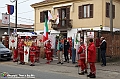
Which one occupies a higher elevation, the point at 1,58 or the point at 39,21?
the point at 39,21

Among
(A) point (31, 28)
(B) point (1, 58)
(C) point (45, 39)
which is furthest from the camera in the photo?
(A) point (31, 28)

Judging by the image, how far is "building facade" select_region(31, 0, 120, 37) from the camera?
89.5ft

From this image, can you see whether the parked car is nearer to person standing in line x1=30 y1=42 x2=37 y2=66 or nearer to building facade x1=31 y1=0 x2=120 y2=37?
person standing in line x1=30 y1=42 x2=37 y2=66

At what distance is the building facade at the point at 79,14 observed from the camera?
27281 millimetres

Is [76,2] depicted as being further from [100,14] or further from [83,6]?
[100,14]

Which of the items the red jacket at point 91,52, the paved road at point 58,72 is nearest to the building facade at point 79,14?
the paved road at point 58,72

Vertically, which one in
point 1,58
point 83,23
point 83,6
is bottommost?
point 1,58

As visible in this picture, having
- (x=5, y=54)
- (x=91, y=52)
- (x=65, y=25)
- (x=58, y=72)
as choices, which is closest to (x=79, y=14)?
(x=65, y=25)

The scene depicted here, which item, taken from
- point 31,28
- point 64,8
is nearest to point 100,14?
point 64,8

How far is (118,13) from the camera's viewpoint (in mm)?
29328

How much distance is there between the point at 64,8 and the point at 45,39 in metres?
13.7

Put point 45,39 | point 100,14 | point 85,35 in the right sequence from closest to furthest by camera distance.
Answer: point 85,35 < point 45,39 < point 100,14

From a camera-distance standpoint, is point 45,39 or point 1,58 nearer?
point 45,39

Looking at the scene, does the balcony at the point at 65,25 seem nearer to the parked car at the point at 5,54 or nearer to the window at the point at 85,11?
the window at the point at 85,11
